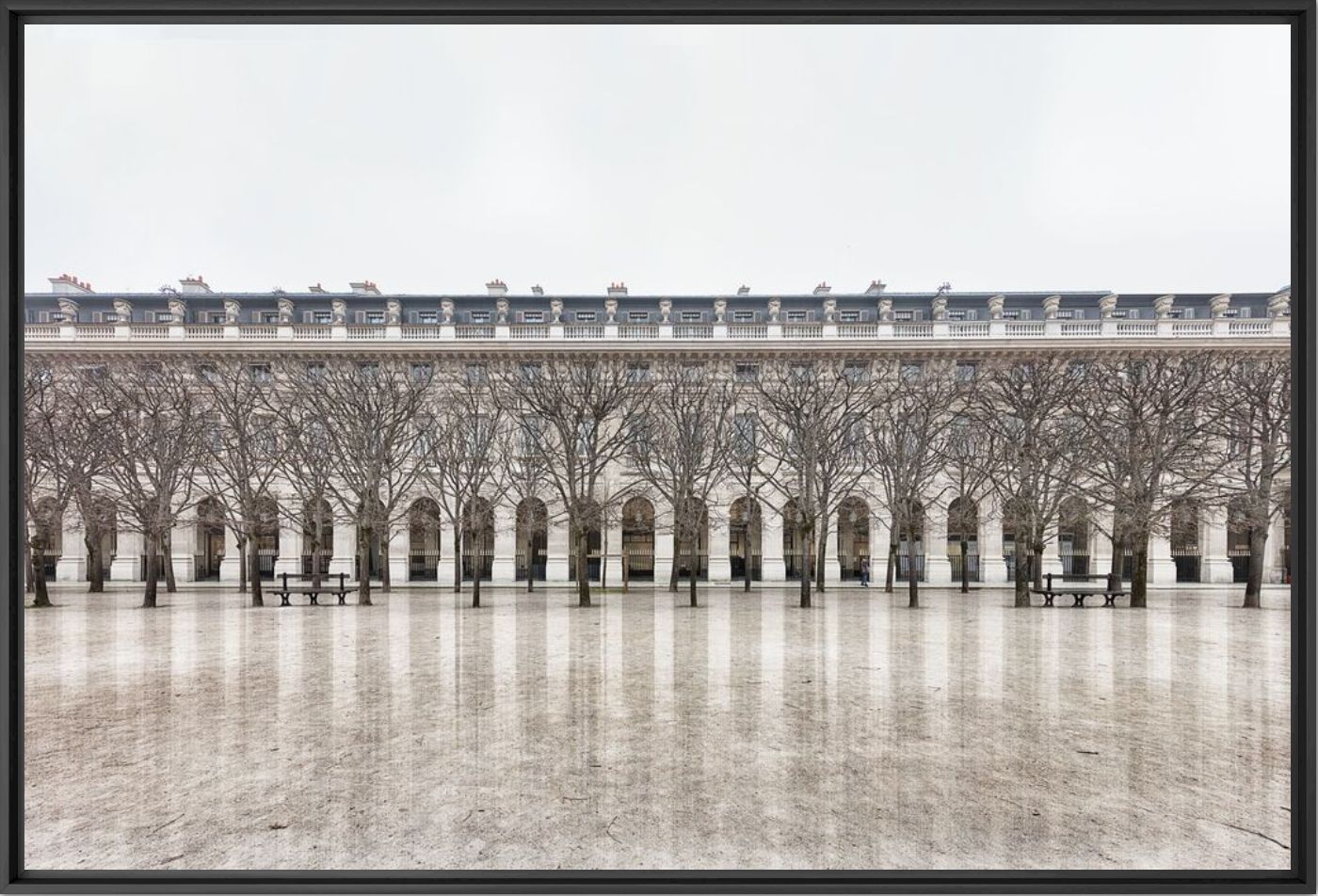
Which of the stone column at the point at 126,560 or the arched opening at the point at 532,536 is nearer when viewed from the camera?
the stone column at the point at 126,560

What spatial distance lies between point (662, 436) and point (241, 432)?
1237 centimetres

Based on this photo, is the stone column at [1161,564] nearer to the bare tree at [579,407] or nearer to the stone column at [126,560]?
the bare tree at [579,407]

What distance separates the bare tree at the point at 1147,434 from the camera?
15438 millimetres

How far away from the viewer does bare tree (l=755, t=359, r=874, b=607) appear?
18.6 meters

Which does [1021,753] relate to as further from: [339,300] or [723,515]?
[339,300]

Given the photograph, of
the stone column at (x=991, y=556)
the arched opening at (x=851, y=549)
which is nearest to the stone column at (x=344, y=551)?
the arched opening at (x=851, y=549)

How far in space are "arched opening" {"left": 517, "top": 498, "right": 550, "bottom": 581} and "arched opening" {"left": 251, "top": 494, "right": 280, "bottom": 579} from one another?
7.85 metres

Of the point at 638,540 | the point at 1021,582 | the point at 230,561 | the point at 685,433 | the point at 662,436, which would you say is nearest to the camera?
the point at 1021,582

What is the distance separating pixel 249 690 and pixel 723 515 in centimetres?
1760

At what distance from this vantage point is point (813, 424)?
18766mm

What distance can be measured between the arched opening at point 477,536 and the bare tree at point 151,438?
7.77 meters

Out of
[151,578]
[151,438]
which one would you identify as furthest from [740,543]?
[151,438]

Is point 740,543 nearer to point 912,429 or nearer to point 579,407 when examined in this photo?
point 912,429

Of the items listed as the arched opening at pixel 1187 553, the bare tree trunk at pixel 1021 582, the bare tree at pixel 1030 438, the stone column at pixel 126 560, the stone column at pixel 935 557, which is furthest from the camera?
the stone column at pixel 935 557
